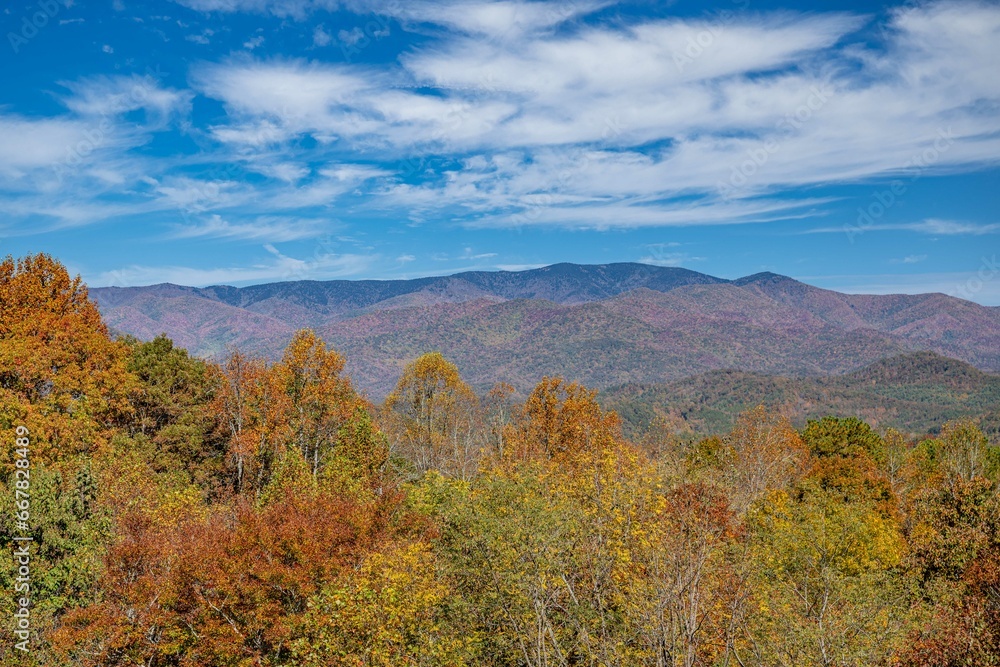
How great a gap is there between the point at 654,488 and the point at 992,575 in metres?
12.3

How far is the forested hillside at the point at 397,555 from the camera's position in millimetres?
21297

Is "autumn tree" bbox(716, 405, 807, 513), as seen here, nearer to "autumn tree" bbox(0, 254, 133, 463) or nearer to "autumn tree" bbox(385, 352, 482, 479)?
"autumn tree" bbox(385, 352, 482, 479)

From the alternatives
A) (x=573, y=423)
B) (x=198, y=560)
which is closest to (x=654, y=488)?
(x=198, y=560)

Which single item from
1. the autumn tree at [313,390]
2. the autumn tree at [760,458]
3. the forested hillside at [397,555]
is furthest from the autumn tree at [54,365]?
the autumn tree at [760,458]

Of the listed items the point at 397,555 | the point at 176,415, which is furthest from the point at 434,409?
the point at 397,555

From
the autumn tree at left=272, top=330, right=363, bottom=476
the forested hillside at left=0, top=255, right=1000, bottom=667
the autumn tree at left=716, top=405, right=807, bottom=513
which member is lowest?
the autumn tree at left=716, top=405, right=807, bottom=513

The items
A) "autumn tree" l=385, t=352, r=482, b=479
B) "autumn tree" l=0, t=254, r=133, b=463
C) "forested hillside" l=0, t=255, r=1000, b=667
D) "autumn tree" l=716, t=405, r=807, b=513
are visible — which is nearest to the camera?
"forested hillside" l=0, t=255, r=1000, b=667

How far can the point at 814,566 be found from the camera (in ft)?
128

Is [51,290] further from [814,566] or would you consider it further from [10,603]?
[814,566]

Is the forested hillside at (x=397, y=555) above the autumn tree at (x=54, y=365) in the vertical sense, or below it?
below

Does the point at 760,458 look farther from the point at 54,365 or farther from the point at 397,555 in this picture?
the point at 54,365

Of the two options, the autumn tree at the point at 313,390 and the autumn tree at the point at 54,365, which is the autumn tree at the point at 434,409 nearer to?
the autumn tree at the point at 313,390

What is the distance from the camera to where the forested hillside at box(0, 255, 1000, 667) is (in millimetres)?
21297

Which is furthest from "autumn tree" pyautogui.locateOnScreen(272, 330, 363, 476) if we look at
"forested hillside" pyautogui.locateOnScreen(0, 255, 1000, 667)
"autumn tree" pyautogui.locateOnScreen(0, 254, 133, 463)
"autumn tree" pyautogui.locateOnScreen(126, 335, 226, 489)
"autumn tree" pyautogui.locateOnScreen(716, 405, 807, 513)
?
"autumn tree" pyautogui.locateOnScreen(716, 405, 807, 513)
